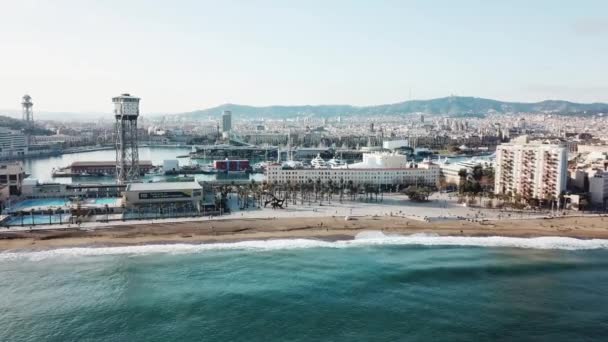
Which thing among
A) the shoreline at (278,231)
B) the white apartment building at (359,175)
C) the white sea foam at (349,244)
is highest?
the white apartment building at (359,175)

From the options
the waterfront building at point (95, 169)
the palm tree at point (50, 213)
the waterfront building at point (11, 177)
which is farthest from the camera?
the waterfront building at point (95, 169)

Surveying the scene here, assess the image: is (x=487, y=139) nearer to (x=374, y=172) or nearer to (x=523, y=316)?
(x=374, y=172)

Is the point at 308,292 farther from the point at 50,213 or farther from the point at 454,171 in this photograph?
the point at 454,171

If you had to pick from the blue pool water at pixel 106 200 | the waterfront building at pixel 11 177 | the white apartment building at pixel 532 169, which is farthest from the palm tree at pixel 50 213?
the white apartment building at pixel 532 169

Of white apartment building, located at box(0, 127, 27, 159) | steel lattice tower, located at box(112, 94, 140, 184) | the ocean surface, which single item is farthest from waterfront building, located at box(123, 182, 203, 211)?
white apartment building, located at box(0, 127, 27, 159)

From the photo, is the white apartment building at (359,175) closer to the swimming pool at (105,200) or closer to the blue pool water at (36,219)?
the swimming pool at (105,200)
